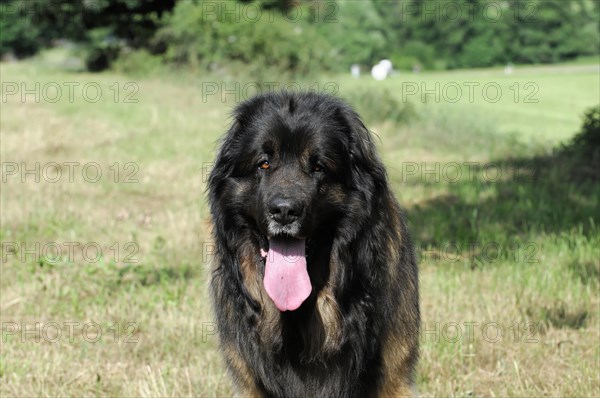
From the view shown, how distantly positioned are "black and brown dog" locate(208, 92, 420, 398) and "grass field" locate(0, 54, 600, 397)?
0.87 meters

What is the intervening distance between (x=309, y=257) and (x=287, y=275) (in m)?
0.18

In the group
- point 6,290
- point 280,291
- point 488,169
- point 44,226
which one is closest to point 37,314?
point 6,290

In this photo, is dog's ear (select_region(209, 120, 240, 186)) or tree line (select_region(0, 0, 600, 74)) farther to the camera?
tree line (select_region(0, 0, 600, 74))

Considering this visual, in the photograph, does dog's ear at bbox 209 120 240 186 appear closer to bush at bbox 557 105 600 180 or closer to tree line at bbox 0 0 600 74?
bush at bbox 557 105 600 180

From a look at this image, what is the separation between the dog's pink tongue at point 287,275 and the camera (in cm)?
356

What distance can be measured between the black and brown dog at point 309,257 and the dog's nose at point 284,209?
6 centimetres

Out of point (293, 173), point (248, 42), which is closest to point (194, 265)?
point (293, 173)

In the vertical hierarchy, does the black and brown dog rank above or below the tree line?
above

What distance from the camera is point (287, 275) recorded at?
356 centimetres

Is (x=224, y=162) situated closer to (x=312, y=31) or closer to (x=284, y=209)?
(x=284, y=209)

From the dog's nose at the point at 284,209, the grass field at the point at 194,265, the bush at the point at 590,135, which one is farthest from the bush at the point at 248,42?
the dog's nose at the point at 284,209

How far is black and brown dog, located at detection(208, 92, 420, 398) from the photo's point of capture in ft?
11.7

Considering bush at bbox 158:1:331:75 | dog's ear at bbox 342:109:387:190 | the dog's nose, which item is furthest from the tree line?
the dog's nose

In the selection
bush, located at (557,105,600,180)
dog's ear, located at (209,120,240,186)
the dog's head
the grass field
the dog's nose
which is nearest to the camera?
the dog's nose
